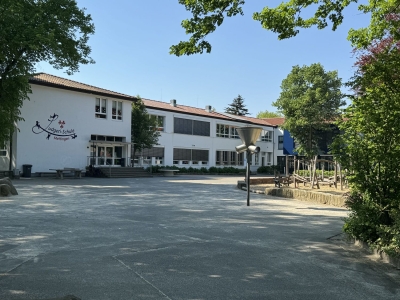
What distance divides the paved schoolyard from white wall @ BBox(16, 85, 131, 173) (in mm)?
17918

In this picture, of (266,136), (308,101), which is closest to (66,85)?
(308,101)

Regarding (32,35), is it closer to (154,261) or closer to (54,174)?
(54,174)

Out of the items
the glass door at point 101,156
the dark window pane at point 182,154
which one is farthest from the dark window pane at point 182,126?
the glass door at point 101,156

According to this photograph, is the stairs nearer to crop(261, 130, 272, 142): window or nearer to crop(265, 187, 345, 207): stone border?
crop(265, 187, 345, 207): stone border

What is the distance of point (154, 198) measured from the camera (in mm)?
15219

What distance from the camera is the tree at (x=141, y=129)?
33.9 m

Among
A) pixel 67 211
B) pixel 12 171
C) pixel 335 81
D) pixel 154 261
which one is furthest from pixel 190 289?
pixel 335 81

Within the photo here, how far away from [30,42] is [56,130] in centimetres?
993

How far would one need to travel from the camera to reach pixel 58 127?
2906 cm

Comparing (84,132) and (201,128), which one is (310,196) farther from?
(201,128)

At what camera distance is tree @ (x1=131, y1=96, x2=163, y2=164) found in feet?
111

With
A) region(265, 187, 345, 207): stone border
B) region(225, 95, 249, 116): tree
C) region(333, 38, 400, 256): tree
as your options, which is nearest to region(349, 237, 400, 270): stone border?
region(333, 38, 400, 256): tree

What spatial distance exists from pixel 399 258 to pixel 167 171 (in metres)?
29.8

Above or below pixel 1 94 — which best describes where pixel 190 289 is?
below
